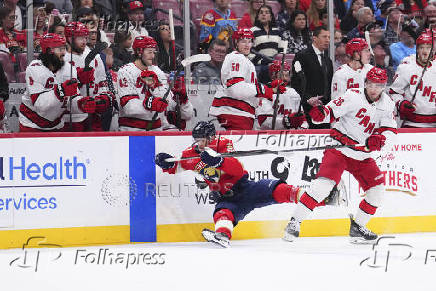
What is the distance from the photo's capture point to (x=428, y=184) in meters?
6.70

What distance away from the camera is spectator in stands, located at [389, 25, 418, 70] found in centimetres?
761

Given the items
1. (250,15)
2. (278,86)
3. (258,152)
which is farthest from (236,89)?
(250,15)

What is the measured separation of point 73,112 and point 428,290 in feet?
10.8

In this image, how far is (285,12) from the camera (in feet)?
24.4

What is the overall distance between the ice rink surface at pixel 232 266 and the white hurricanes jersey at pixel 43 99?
1.07 metres

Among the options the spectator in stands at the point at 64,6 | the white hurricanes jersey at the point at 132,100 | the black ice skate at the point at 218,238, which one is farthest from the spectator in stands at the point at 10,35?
the black ice skate at the point at 218,238

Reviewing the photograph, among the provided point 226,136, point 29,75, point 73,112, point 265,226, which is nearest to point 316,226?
point 265,226

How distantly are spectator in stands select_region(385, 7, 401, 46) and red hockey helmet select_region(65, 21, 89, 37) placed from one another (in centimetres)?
308

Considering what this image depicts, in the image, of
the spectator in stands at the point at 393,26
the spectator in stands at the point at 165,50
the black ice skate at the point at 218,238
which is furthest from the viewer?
the spectator in stands at the point at 393,26

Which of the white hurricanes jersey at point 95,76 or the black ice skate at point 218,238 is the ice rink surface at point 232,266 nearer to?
the black ice skate at point 218,238

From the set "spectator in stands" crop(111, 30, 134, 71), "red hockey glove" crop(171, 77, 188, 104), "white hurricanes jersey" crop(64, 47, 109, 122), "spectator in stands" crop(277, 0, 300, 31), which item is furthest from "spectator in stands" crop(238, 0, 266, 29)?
"white hurricanes jersey" crop(64, 47, 109, 122)

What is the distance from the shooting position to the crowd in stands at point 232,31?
6.44 meters

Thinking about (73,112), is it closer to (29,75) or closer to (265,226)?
(29,75)

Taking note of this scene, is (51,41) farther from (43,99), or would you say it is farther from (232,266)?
(232,266)
